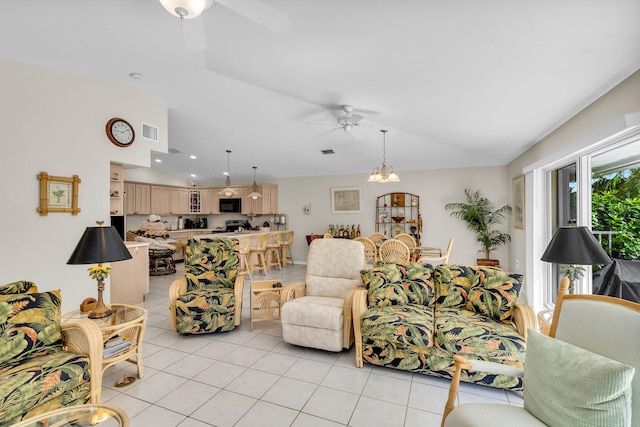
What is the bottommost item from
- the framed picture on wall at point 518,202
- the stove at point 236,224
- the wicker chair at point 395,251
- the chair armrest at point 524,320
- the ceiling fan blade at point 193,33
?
the chair armrest at point 524,320

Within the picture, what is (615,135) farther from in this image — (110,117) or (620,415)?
(110,117)

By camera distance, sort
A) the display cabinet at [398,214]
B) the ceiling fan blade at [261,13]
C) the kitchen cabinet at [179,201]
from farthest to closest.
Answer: the kitchen cabinet at [179,201] → the display cabinet at [398,214] → the ceiling fan blade at [261,13]

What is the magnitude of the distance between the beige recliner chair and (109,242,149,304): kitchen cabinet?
111 inches

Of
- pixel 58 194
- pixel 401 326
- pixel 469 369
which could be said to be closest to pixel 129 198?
pixel 58 194

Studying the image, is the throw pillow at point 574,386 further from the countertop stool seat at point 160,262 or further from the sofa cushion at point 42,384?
the countertop stool seat at point 160,262

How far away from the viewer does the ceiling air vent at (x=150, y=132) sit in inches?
181

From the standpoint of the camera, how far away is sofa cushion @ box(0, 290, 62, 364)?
74.2 inches

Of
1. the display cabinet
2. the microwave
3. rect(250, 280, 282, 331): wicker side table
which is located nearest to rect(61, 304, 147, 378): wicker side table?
rect(250, 280, 282, 331): wicker side table

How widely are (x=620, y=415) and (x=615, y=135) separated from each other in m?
2.14

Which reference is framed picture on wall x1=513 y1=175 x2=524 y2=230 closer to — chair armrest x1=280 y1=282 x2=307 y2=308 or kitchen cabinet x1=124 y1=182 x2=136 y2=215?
chair armrest x1=280 y1=282 x2=307 y2=308

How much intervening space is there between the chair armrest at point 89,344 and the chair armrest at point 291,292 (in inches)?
64.6

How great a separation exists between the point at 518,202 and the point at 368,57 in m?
4.19

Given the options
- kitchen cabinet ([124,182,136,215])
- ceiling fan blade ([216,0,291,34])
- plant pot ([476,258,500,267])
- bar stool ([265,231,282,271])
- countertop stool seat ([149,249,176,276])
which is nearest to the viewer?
ceiling fan blade ([216,0,291,34])

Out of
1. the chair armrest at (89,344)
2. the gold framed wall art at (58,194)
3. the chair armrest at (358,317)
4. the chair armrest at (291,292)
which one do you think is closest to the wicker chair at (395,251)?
the chair armrest at (291,292)
